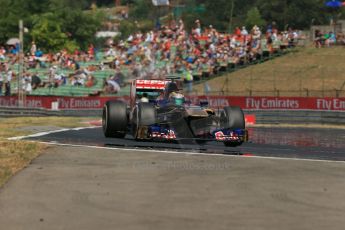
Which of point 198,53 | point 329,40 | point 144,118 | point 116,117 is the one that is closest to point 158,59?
point 198,53

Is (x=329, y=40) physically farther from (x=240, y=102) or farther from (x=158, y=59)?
(x=240, y=102)

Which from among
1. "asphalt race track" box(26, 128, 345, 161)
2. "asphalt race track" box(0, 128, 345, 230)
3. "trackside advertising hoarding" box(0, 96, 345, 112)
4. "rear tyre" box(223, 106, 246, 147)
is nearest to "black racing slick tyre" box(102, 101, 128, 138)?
"asphalt race track" box(26, 128, 345, 161)

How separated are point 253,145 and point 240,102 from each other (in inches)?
682

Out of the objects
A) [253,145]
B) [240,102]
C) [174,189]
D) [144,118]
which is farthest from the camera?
[240,102]

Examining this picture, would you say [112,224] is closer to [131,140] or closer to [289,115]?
[131,140]

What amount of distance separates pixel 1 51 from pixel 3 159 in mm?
34826

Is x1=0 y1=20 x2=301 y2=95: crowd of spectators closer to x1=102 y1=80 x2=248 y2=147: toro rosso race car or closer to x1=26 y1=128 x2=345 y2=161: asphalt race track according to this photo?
x1=26 y1=128 x2=345 y2=161: asphalt race track

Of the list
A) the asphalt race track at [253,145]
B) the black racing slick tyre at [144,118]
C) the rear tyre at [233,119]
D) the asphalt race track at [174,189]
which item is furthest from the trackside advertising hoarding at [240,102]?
the asphalt race track at [174,189]

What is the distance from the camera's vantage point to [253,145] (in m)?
17.3

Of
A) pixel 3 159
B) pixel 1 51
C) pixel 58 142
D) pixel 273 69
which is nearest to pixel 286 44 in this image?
pixel 273 69

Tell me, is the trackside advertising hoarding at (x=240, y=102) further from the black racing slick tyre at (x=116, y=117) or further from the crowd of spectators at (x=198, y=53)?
the black racing slick tyre at (x=116, y=117)

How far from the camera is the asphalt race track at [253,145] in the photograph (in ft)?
49.9

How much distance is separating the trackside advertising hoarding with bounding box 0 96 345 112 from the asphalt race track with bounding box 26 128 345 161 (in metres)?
10.6

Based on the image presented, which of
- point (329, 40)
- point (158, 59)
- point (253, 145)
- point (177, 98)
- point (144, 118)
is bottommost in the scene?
point (253, 145)
